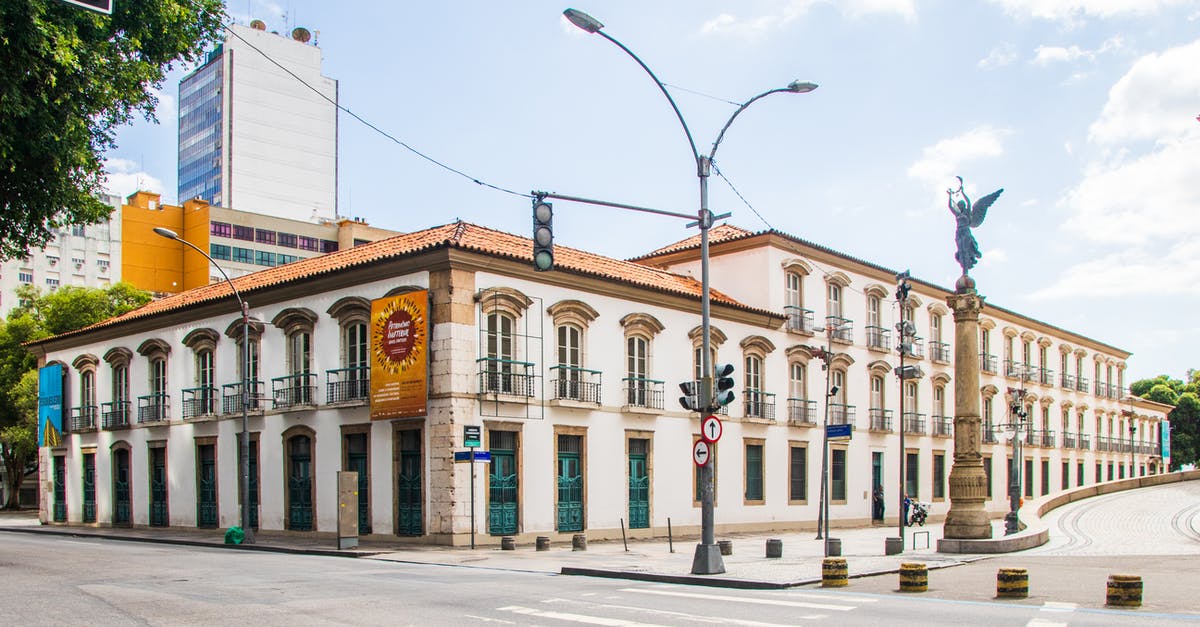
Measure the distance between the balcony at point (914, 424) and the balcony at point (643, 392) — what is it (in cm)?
1743

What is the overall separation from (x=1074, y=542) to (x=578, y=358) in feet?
47.7

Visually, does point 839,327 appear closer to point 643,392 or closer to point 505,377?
point 643,392

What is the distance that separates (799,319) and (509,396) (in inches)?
610

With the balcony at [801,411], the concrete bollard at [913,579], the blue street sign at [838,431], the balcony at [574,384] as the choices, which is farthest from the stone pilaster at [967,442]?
the balcony at [801,411]

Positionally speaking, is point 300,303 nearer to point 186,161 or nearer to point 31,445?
point 31,445

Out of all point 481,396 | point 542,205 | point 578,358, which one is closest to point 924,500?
point 578,358

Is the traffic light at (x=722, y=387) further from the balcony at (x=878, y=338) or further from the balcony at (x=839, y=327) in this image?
the balcony at (x=878, y=338)

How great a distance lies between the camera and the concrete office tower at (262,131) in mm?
117750

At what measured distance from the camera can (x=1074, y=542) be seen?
28781mm

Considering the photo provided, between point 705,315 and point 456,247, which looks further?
point 456,247

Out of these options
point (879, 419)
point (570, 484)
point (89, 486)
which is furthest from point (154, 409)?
point (879, 419)

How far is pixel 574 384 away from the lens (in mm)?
29750

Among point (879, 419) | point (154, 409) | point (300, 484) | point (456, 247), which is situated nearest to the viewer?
point (456, 247)

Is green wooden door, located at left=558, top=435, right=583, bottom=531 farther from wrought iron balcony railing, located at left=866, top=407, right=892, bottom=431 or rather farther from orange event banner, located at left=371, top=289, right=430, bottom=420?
wrought iron balcony railing, located at left=866, top=407, right=892, bottom=431
